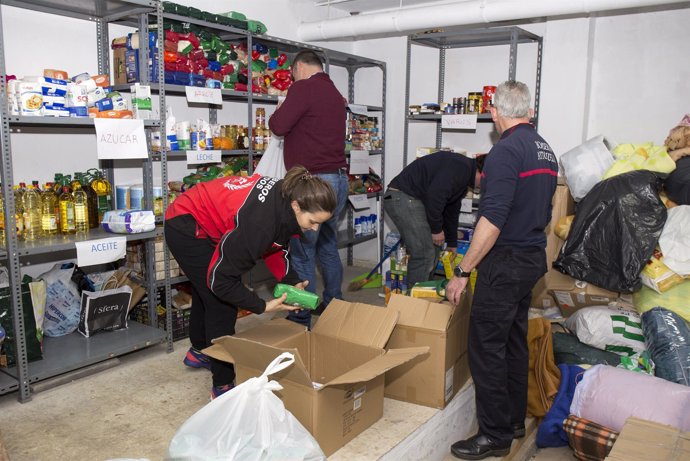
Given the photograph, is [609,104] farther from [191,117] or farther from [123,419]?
[123,419]

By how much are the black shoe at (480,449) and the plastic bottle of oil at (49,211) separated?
2365 mm

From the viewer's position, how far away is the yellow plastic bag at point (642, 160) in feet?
12.1

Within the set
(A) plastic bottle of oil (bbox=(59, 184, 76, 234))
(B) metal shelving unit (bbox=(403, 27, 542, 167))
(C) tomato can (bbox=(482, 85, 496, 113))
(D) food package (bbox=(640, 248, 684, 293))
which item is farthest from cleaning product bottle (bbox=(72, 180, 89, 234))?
(D) food package (bbox=(640, 248, 684, 293))

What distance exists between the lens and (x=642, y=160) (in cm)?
378

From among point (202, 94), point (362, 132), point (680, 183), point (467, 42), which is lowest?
point (680, 183)

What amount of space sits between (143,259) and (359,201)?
7.79 ft

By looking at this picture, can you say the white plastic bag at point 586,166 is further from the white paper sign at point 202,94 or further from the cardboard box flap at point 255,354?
the cardboard box flap at point 255,354

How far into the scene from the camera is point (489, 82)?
5.30m

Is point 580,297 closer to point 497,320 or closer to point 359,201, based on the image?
point 497,320

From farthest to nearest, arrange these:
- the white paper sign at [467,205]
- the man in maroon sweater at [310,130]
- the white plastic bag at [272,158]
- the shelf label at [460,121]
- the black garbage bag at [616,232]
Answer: the white paper sign at [467,205] → the shelf label at [460,121] → the white plastic bag at [272,158] → the man in maroon sweater at [310,130] → the black garbage bag at [616,232]

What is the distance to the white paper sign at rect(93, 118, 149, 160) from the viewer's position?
305 centimetres

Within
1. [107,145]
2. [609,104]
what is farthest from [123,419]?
[609,104]

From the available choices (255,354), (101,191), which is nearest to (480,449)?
(255,354)

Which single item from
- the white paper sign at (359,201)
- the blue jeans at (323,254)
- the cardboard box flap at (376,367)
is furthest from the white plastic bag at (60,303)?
the white paper sign at (359,201)
